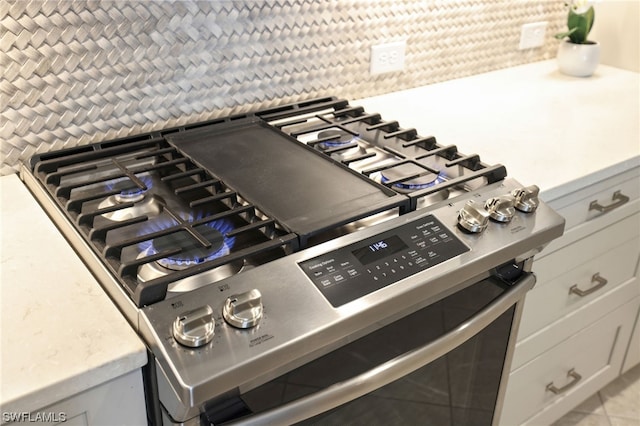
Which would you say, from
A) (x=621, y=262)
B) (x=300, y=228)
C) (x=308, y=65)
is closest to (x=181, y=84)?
(x=308, y=65)

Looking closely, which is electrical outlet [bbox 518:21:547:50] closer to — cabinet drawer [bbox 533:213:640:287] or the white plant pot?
the white plant pot

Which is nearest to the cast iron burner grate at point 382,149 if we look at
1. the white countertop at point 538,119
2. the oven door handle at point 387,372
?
the white countertop at point 538,119

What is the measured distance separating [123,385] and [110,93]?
0.69m

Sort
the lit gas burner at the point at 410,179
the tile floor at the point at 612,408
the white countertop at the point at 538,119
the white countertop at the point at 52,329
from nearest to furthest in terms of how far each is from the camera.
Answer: the white countertop at the point at 52,329 → the lit gas burner at the point at 410,179 → the white countertop at the point at 538,119 → the tile floor at the point at 612,408

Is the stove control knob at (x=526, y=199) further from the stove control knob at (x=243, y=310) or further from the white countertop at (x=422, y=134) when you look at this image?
the stove control knob at (x=243, y=310)

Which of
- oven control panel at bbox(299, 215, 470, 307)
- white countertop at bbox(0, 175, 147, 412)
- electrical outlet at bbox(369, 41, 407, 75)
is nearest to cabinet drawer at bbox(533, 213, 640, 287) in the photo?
oven control panel at bbox(299, 215, 470, 307)

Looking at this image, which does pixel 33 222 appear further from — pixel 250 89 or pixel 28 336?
pixel 250 89

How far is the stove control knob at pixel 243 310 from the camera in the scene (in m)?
0.79

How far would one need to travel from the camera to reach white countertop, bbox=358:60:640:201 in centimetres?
132

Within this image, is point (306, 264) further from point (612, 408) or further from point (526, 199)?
point (612, 408)

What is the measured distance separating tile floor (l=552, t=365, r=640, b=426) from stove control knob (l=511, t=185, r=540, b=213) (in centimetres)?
105

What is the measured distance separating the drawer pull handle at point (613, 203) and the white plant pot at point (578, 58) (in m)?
0.62

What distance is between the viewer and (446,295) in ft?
3.30

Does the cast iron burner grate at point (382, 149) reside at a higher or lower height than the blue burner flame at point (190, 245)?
higher
